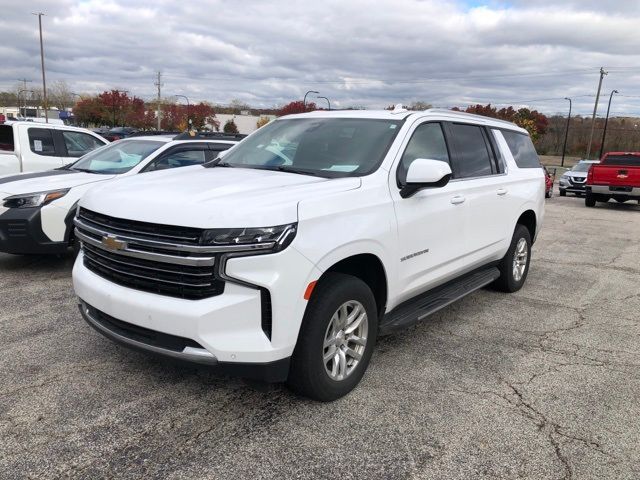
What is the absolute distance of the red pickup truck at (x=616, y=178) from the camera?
16500 millimetres

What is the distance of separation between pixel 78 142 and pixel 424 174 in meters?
7.91

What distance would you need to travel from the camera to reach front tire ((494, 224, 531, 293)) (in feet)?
19.4

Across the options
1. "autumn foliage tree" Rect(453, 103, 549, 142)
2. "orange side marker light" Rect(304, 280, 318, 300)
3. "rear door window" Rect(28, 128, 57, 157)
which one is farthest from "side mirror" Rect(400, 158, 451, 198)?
"autumn foliage tree" Rect(453, 103, 549, 142)

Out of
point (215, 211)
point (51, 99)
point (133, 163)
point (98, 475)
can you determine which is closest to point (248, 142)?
point (215, 211)

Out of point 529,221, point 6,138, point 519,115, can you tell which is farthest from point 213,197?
point 519,115

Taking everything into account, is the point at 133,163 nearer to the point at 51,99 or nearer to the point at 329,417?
the point at 329,417

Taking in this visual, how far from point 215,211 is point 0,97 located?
447ft

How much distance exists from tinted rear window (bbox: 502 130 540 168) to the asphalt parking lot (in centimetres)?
196

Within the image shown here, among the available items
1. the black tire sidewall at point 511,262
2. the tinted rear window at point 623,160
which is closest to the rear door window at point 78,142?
the black tire sidewall at point 511,262

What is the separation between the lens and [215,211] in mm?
2877

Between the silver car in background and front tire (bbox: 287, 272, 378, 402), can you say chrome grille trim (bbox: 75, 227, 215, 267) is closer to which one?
front tire (bbox: 287, 272, 378, 402)

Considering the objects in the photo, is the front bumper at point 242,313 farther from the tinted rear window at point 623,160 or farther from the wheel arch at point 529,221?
the tinted rear window at point 623,160

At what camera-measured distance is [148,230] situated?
9.82ft

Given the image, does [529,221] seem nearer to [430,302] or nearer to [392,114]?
[430,302]
